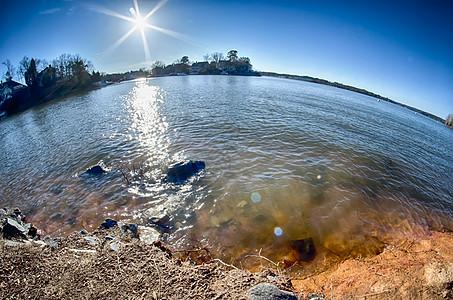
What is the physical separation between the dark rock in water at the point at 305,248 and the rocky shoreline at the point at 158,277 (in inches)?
23.5

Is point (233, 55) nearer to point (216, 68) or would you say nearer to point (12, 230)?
point (216, 68)

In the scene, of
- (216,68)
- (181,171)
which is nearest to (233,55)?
(216,68)

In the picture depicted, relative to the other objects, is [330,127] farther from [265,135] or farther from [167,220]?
[167,220]

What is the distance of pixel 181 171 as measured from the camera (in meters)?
9.20

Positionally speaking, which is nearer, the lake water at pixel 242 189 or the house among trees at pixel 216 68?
the lake water at pixel 242 189

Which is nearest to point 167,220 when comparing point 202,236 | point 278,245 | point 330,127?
point 202,236

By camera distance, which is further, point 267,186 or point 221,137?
point 221,137

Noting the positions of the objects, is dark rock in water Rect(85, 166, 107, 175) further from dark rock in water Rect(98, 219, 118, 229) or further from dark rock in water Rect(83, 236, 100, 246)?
dark rock in water Rect(83, 236, 100, 246)

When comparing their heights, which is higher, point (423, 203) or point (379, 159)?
point (379, 159)

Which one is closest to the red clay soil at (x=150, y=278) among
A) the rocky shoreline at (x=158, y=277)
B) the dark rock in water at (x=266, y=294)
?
the rocky shoreline at (x=158, y=277)

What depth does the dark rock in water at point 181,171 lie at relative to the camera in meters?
8.86

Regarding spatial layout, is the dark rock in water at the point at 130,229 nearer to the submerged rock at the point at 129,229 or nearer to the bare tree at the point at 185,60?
the submerged rock at the point at 129,229

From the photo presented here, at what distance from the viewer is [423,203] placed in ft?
28.9

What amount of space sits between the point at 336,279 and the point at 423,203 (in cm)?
907
